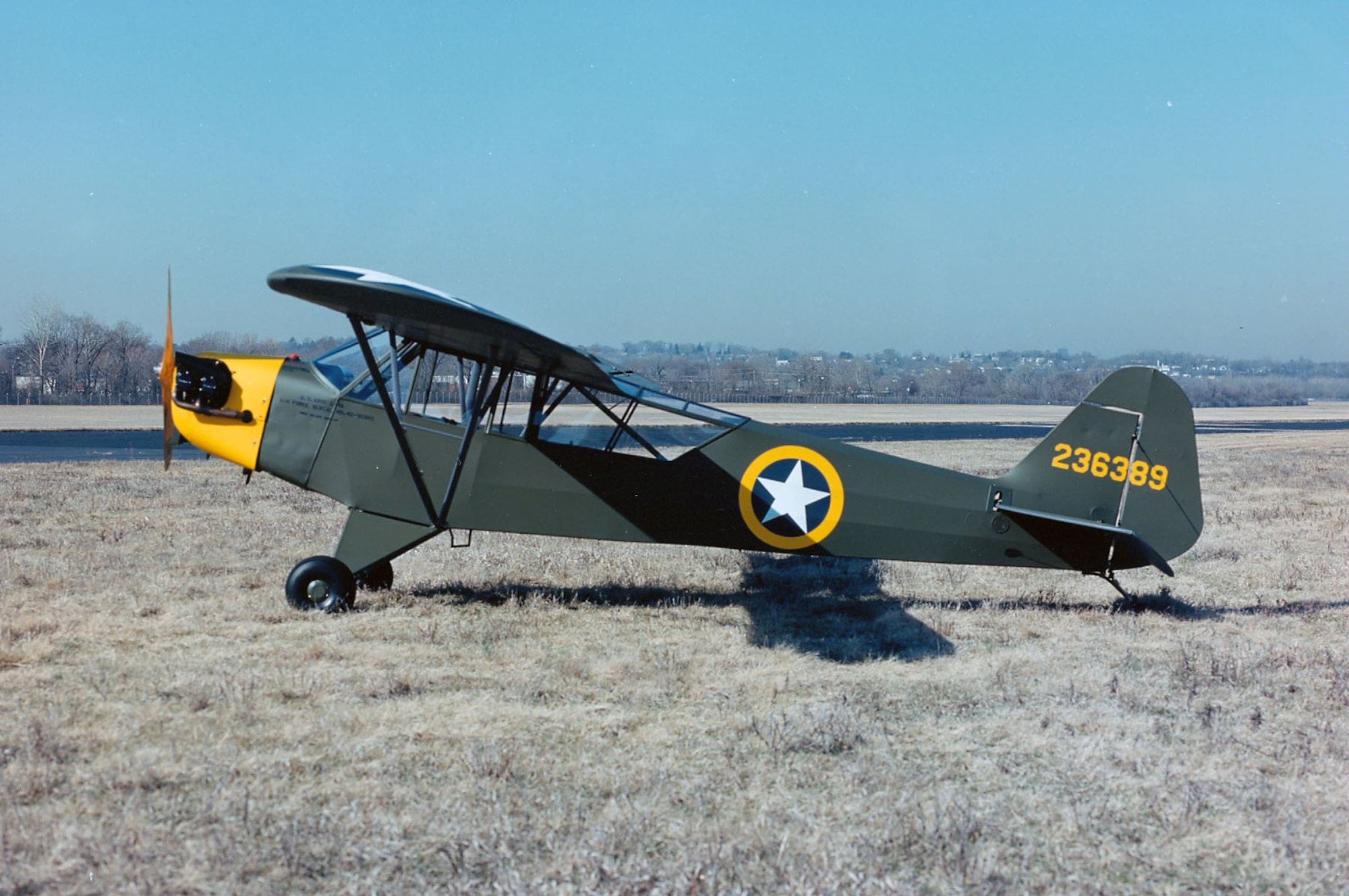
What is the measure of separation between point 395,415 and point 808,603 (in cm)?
369

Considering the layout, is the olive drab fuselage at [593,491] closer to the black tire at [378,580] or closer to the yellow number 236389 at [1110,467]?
the yellow number 236389 at [1110,467]

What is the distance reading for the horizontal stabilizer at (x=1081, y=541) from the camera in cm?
737

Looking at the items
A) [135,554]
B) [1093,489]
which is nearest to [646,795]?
[1093,489]

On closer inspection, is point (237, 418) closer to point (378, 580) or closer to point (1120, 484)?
point (378, 580)

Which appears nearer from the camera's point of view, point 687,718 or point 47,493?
point 687,718

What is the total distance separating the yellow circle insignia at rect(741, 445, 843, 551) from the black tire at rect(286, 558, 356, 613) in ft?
9.93

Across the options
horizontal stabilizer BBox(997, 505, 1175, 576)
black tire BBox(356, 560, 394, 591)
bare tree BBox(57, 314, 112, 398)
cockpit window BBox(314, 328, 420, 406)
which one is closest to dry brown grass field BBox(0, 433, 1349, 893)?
black tire BBox(356, 560, 394, 591)

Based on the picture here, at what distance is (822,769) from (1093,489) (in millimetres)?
4123

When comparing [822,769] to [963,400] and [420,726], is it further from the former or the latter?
[963,400]

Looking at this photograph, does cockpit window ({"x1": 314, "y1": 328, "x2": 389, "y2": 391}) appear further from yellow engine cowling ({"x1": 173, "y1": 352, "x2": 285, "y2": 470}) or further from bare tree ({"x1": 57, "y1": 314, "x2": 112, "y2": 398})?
bare tree ({"x1": 57, "y1": 314, "x2": 112, "y2": 398})

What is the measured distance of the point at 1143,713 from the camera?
5324 mm

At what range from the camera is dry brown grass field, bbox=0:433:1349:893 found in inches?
140

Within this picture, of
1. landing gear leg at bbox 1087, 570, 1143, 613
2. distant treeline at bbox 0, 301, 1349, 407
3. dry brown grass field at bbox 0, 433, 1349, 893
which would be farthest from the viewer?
distant treeline at bbox 0, 301, 1349, 407

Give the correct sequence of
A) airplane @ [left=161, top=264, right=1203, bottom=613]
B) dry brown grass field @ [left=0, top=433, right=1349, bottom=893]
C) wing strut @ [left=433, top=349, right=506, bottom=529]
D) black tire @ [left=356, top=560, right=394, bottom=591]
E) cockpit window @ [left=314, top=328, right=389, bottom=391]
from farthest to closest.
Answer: black tire @ [left=356, top=560, right=394, bottom=591], cockpit window @ [left=314, top=328, right=389, bottom=391], airplane @ [left=161, top=264, right=1203, bottom=613], wing strut @ [left=433, top=349, right=506, bottom=529], dry brown grass field @ [left=0, top=433, right=1349, bottom=893]
